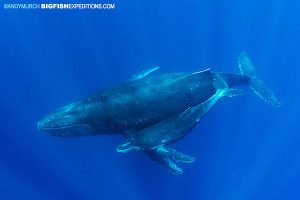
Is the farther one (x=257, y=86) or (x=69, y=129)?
(x=257, y=86)

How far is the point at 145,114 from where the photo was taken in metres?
10.2

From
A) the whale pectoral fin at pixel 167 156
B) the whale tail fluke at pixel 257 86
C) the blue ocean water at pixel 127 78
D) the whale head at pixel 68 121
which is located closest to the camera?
the whale head at pixel 68 121

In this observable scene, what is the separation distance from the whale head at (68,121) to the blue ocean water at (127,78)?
2966 millimetres

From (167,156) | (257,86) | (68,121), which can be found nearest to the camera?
(68,121)

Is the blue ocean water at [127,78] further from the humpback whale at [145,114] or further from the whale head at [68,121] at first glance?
the whale head at [68,121]

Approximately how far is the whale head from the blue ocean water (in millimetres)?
2966

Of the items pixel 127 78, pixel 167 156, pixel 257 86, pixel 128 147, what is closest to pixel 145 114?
pixel 128 147

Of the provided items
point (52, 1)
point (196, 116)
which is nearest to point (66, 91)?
point (52, 1)

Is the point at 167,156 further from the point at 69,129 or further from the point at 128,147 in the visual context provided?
the point at 69,129

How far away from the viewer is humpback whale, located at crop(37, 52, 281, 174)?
10055mm

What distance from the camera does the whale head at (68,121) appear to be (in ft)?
32.4

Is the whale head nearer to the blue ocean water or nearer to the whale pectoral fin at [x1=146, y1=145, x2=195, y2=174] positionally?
the whale pectoral fin at [x1=146, y1=145, x2=195, y2=174]

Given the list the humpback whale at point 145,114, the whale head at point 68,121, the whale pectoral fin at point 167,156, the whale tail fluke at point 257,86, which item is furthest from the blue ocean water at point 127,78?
the whale head at point 68,121

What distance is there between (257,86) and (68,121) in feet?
20.4
